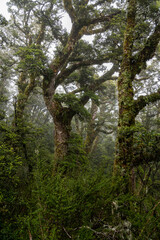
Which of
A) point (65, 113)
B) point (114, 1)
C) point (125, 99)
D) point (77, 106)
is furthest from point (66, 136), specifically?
point (114, 1)

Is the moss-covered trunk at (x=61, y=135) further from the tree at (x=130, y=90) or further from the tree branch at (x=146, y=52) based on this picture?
the tree branch at (x=146, y=52)

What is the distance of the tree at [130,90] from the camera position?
4.66 m

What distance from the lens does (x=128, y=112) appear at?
5047 millimetres

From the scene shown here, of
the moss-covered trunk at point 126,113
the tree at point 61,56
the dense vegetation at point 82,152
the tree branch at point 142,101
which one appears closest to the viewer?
the dense vegetation at point 82,152

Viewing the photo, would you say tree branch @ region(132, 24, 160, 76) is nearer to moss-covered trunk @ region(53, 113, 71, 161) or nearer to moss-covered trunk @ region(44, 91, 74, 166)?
moss-covered trunk @ region(44, 91, 74, 166)

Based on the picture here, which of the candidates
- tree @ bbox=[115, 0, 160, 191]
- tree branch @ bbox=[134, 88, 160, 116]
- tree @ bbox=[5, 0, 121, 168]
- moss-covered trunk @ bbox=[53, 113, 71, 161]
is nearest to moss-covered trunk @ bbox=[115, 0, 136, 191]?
tree @ bbox=[115, 0, 160, 191]

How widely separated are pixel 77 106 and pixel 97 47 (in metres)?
4.68

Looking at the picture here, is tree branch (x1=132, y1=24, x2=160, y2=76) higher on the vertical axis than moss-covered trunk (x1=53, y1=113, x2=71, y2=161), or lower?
higher

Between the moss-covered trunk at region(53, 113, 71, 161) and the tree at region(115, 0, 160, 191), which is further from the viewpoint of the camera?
the moss-covered trunk at region(53, 113, 71, 161)

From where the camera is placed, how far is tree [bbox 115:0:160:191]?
4.66m

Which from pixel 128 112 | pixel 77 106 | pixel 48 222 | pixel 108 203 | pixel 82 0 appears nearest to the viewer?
pixel 48 222

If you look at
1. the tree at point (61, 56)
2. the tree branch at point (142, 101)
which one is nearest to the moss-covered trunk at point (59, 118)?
the tree at point (61, 56)

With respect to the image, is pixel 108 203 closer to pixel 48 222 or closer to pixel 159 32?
pixel 48 222

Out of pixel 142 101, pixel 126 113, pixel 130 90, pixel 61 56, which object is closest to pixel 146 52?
pixel 130 90
